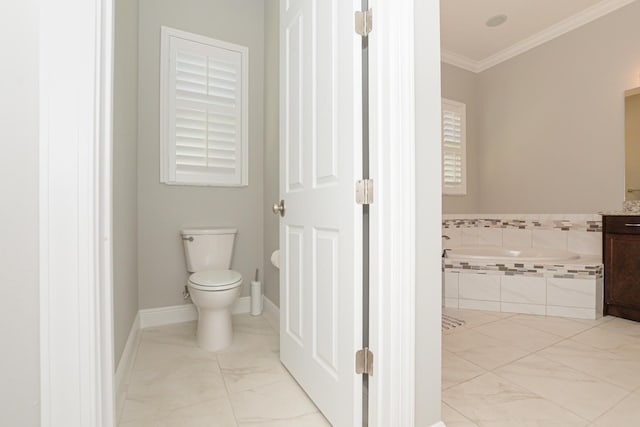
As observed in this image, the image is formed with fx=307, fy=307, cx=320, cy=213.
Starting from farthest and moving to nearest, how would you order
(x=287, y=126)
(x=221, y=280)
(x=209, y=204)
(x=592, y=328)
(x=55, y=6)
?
(x=209, y=204) → (x=592, y=328) → (x=221, y=280) → (x=287, y=126) → (x=55, y=6)

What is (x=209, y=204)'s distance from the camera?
8.38 ft

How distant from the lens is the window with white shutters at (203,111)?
94.2 inches

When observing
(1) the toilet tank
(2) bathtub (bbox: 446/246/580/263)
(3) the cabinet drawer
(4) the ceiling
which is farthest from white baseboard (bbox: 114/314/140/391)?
(4) the ceiling

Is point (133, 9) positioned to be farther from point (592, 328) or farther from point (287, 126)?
point (592, 328)

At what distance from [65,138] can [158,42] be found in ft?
7.24

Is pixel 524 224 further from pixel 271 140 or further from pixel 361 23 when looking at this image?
pixel 361 23

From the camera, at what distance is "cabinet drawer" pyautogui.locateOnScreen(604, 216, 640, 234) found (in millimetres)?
2414

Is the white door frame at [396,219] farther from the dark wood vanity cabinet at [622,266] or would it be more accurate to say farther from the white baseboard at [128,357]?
the dark wood vanity cabinet at [622,266]

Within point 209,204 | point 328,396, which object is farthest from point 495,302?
point 209,204

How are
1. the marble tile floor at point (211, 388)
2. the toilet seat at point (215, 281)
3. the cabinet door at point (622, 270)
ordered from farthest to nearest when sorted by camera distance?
1. the cabinet door at point (622, 270)
2. the toilet seat at point (215, 281)
3. the marble tile floor at point (211, 388)

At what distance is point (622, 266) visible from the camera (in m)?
2.48

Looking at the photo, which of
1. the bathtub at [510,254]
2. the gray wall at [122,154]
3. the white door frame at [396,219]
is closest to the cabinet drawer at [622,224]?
the bathtub at [510,254]

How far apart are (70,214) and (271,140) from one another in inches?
79.0

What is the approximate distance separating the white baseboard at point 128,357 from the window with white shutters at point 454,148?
11.7 ft
